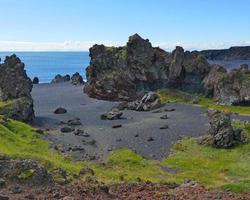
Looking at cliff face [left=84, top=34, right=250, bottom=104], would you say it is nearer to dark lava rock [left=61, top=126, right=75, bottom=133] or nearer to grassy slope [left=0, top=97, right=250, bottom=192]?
dark lava rock [left=61, top=126, right=75, bottom=133]

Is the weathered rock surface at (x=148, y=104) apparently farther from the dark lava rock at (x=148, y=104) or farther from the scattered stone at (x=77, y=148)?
the scattered stone at (x=77, y=148)

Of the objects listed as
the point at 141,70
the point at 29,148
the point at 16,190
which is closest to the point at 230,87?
the point at 141,70

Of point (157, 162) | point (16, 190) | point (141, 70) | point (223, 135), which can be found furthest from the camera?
point (141, 70)

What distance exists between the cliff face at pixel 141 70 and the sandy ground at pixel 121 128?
37.0ft

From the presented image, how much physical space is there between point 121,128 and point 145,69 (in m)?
56.1

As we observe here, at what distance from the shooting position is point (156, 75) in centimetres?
14188

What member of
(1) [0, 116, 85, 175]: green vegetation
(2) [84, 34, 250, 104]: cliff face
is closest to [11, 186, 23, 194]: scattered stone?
(1) [0, 116, 85, 175]: green vegetation

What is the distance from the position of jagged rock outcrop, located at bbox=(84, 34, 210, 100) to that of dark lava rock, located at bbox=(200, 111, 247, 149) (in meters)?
65.9

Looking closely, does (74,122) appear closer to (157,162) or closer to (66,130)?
(66,130)

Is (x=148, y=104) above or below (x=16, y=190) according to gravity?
below

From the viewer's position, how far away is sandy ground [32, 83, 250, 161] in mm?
70938

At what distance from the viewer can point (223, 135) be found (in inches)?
2734

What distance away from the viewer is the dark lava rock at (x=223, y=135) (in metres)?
69.2

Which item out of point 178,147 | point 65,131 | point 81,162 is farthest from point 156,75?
point 81,162
